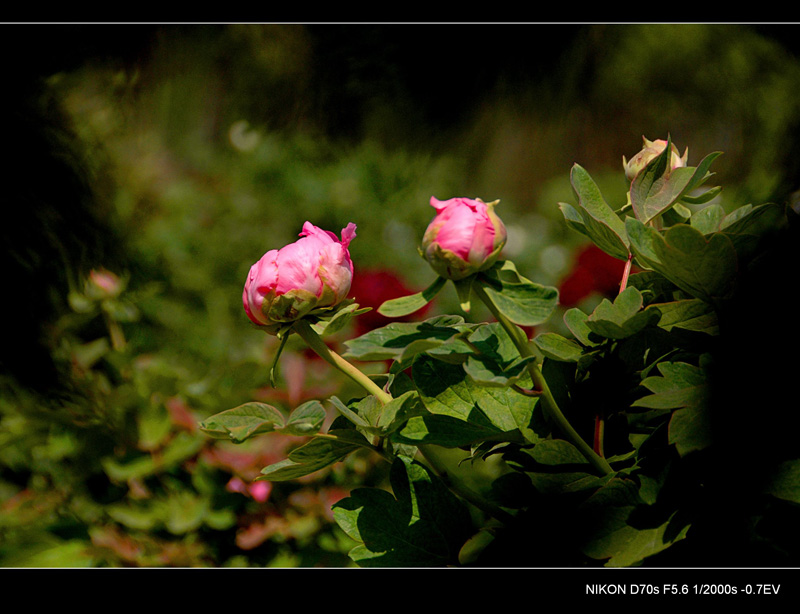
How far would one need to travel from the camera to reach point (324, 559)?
60 cm

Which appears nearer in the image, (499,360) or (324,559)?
(499,360)

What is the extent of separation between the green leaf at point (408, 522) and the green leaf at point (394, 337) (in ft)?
0.21

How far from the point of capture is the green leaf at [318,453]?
24 centimetres

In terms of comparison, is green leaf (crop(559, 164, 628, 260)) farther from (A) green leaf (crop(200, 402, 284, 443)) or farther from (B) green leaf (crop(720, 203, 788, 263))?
(A) green leaf (crop(200, 402, 284, 443))

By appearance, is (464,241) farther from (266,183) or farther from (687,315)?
(266,183)

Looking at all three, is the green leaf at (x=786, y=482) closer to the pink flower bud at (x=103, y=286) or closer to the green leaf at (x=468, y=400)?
the green leaf at (x=468, y=400)

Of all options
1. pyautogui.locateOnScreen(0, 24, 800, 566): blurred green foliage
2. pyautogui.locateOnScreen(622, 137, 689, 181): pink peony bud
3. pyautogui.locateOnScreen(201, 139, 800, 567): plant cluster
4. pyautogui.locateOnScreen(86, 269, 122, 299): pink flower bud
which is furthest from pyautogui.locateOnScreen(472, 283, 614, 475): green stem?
pyautogui.locateOnScreen(86, 269, 122, 299): pink flower bud

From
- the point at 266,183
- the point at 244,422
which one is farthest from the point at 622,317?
the point at 266,183

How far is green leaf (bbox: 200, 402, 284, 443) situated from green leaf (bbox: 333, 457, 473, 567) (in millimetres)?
52

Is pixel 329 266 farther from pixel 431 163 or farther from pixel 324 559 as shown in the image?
pixel 431 163

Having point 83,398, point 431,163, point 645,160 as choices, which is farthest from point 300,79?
point 645,160

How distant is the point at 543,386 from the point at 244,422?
0.38 feet

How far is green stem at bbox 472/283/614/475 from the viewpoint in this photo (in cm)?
22
